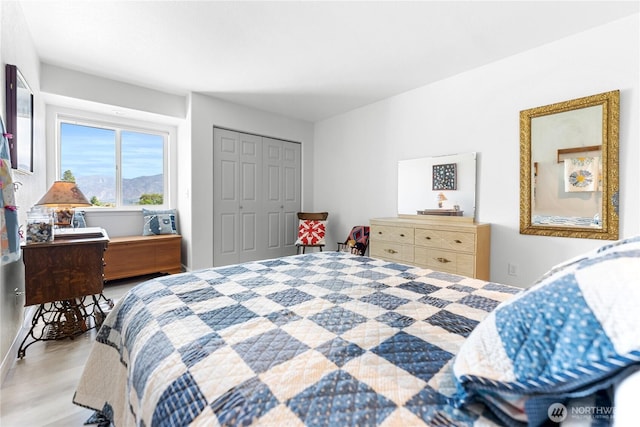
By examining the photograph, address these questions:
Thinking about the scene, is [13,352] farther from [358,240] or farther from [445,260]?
[445,260]

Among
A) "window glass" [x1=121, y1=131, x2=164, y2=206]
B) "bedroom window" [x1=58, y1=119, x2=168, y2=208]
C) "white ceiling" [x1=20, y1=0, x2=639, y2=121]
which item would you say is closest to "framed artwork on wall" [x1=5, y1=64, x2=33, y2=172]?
"white ceiling" [x1=20, y1=0, x2=639, y2=121]

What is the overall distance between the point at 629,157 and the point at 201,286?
3214 millimetres

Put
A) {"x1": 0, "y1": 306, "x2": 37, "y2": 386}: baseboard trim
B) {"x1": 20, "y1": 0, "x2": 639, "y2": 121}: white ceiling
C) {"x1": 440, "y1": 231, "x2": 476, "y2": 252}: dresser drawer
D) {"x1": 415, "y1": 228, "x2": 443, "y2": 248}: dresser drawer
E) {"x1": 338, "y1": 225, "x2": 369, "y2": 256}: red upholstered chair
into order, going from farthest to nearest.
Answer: {"x1": 338, "y1": 225, "x2": 369, "y2": 256}: red upholstered chair → {"x1": 415, "y1": 228, "x2": 443, "y2": 248}: dresser drawer → {"x1": 440, "y1": 231, "x2": 476, "y2": 252}: dresser drawer → {"x1": 20, "y1": 0, "x2": 639, "y2": 121}: white ceiling → {"x1": 0, "y1": 306, "x2": 37, "y2": 386}: baseboard trim

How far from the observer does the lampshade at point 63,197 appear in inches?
91.5

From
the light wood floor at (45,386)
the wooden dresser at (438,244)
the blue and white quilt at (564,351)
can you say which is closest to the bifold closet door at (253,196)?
the wooden dresser at (438,244)

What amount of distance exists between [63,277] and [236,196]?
2416mm

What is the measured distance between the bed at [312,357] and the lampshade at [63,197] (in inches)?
57.7

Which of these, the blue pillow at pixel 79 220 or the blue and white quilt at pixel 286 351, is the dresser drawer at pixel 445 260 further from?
the blue pillow at pixel 79 220

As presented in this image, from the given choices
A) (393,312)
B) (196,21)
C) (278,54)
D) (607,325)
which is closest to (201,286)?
(393,312)

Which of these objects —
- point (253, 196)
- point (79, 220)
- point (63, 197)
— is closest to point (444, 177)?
point (253, 196)

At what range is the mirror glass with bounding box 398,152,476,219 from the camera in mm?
3197

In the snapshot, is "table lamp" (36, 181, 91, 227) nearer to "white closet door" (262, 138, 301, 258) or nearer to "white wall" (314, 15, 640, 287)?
"white closet door" (262, 138, 301, 258)

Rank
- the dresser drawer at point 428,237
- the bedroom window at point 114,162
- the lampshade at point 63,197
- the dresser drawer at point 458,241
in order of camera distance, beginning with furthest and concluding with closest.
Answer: the bedroom window at point 114,162
the dresser drawer at point 428,237
the dresser drawer at point 458,241
the lampshade at point 63,197

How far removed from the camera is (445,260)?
9.71ft
